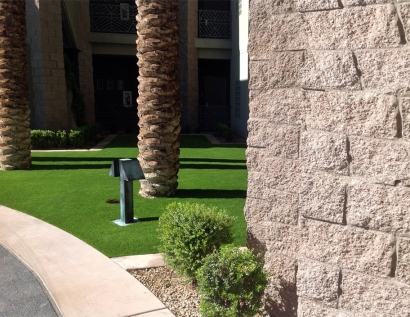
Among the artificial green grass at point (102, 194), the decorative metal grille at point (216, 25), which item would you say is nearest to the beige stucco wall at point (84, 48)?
the decorative metal grille at point (216, 25)

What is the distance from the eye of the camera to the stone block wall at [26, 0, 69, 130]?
1490 cm

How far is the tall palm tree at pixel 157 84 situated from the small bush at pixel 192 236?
3.23m

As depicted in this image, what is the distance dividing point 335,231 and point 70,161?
10.8 m

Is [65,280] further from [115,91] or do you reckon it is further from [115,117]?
[115,91]

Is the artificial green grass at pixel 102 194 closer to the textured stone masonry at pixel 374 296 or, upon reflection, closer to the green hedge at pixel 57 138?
the green hedge at pixel 57 138

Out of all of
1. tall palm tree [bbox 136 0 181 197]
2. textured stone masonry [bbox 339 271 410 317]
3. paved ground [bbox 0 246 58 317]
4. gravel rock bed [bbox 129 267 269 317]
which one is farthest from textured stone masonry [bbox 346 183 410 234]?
tall palm tree [bbox 136 0 181 197]

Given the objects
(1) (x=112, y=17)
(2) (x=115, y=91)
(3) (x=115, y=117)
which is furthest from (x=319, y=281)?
Answer: (2) (x=115, y=91)

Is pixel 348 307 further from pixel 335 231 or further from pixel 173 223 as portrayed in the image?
pixel 173 223

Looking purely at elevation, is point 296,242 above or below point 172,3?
below

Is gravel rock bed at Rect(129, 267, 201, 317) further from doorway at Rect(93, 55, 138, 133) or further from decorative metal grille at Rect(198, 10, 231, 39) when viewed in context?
decorative metal grille at Rect(198, 10, 231, 39)

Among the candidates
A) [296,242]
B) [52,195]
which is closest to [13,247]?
[52,195]

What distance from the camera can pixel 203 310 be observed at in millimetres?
3217

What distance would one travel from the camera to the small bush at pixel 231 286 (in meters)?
→ 3.16

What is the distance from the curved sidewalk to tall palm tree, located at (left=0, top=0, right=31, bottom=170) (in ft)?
16.6
